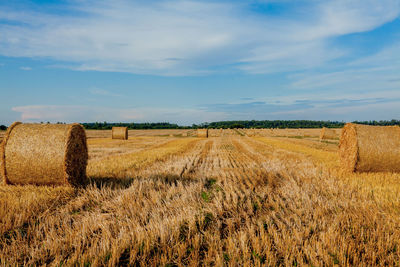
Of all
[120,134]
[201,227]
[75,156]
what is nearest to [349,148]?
[201,227]

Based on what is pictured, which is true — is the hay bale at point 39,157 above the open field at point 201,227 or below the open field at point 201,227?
above

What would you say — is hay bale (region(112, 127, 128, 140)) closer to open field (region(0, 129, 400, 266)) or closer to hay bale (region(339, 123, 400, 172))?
open field (region(0, 129, 400, 266))

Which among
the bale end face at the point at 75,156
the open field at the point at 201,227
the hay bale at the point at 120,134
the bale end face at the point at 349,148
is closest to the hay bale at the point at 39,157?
the bale end face at the point at 75,156

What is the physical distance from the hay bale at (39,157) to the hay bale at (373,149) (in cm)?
931

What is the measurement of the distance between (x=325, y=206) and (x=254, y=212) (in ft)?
4.39

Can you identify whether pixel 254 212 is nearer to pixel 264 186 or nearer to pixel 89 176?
pixel 264 186

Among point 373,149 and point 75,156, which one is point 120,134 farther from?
point 373,149

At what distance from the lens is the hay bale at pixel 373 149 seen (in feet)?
29.1

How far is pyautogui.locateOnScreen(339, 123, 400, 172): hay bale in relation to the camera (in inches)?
349

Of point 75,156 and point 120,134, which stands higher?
point 75,156

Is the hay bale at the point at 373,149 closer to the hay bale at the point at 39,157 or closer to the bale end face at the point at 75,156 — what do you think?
the bale end face at the point at 75,156

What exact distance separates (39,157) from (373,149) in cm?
1077

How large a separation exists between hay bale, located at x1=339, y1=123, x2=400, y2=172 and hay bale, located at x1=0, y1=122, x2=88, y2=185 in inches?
367

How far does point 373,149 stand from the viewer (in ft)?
29.7
